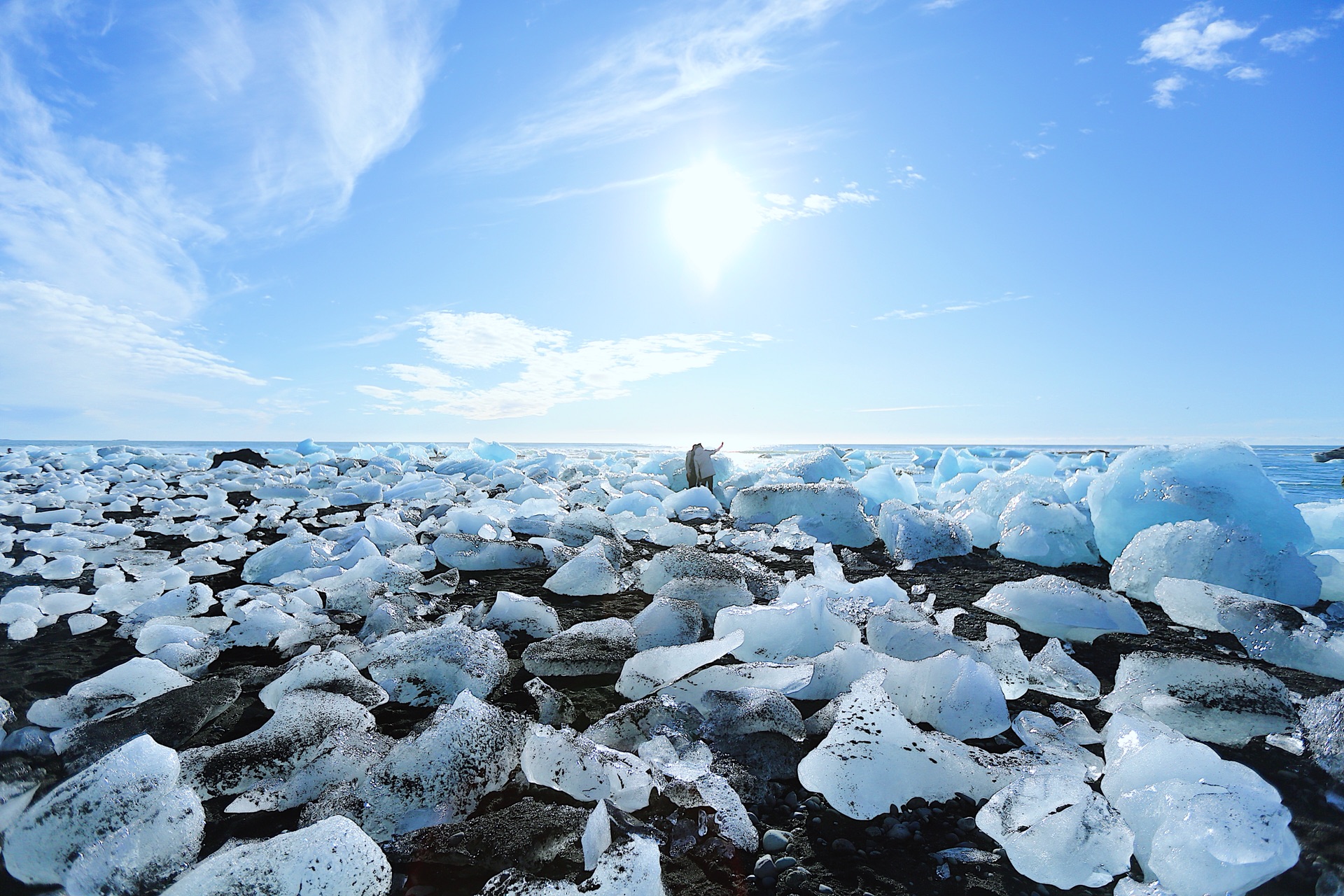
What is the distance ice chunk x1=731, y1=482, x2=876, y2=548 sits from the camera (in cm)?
438

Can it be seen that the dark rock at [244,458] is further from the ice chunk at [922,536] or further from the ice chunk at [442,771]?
the ice chunk at [442,771]

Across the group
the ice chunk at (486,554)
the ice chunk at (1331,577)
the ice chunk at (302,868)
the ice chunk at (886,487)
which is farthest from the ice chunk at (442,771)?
the ice chunk at (886,487)

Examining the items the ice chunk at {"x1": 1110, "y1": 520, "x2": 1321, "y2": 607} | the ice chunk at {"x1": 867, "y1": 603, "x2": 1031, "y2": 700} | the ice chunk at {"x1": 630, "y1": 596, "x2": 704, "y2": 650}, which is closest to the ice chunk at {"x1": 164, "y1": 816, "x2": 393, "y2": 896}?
the ice chunk at {"x1": 630, "y1": 596, "x2": 704, "y2": 650}

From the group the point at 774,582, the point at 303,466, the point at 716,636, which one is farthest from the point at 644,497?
the point at 303,466

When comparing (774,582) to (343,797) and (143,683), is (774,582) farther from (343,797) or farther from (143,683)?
(143,683)

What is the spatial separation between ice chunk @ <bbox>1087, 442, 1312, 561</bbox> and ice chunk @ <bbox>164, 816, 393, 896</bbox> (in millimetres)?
3674

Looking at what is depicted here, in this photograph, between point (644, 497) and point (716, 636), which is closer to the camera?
point (716, 636)

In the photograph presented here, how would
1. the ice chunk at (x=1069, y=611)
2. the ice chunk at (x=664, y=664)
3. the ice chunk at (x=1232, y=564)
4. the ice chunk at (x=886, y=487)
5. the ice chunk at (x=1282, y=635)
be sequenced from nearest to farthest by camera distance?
the ice chunk at (x=664, y=664) → the ice chunk at (x=1282, y=635) → the ice chunk at (x=1069, y=611) → the ice chunk at (x=1232, y=564) → the ice chunk at (x=886, y=487)

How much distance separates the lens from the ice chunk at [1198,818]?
1112mm

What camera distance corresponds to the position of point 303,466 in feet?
39.4

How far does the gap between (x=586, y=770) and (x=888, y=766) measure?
682 millimetres

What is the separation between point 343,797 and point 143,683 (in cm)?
106

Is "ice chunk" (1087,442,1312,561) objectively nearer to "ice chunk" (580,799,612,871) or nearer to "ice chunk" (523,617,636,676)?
"ice chunk" (523,617,636,676)

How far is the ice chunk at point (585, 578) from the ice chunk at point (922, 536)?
1809 millimetres
